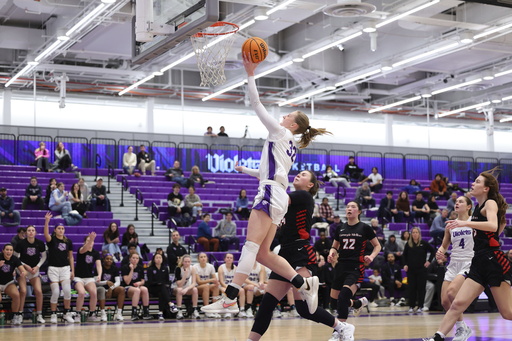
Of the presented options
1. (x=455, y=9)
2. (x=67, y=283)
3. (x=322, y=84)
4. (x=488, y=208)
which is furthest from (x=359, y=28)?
(x=488, y=208)

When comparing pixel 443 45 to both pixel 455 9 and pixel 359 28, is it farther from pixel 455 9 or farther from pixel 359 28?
pixel 359 28

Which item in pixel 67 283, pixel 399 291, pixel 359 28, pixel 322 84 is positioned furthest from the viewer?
pixel 322 84

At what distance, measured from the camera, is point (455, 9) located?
2228cm

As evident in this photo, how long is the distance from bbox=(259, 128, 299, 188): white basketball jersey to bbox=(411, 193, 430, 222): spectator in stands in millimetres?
17811

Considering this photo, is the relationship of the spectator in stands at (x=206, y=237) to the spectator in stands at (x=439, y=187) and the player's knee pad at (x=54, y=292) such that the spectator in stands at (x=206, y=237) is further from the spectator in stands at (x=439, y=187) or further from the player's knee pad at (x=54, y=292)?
the spectator in stands at (x=439, y=187)

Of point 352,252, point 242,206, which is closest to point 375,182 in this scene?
point 242,206

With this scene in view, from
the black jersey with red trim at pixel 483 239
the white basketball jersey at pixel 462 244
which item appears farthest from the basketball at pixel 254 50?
the white basketball jersey at pixel 462 244

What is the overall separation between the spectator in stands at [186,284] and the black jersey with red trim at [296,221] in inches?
325

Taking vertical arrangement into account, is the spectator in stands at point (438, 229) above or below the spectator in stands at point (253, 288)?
above

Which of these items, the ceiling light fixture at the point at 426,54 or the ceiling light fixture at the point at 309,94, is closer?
the ceiling light fixture at the point at 426,54

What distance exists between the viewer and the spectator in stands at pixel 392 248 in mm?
19969

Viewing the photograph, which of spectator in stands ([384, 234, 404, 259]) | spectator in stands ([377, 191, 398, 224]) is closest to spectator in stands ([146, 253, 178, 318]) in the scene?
spectator in stands ([384, 234, 404, 259])

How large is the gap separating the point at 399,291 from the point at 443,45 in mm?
8201

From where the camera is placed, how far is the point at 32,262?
1469 cm
